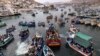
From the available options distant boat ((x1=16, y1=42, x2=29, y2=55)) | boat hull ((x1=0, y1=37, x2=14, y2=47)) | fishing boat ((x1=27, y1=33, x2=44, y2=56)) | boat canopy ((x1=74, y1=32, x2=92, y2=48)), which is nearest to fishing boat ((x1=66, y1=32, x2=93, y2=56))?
boat canopy ((x1=74, y1=32, x2=92, y2=48))

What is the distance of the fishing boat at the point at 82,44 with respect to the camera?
58.4 metres

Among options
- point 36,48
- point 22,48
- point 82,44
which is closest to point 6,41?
point 22,48

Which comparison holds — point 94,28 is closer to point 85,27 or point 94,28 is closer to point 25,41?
point 85,27

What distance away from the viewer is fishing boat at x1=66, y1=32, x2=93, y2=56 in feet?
192

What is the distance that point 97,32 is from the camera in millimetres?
88312

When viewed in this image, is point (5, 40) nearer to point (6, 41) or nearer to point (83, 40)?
point (6, 41)

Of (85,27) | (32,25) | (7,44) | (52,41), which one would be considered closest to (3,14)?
(32,25)

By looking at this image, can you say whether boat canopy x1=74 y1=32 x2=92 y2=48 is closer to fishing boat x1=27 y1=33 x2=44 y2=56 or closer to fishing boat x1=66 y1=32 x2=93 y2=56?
fishing boat x1=66 y1=32 x2=93 y2=56

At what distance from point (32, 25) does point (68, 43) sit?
3670 centimetres

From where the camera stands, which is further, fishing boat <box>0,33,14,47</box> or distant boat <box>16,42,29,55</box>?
fishing boat <box>0,33,14,47</box>

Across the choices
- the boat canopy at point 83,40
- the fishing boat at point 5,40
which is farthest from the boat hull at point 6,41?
the boat canopy at point 83,40

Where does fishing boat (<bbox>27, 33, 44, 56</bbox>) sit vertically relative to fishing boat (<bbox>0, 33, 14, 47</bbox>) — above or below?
above

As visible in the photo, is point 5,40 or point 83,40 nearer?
point 83,40

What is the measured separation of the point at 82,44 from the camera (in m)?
61.5
